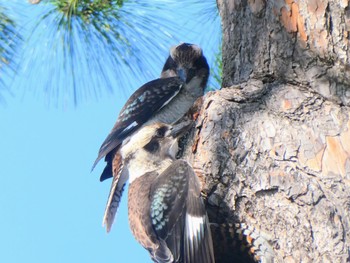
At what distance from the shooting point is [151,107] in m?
3.11

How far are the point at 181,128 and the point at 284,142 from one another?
1.85 feet

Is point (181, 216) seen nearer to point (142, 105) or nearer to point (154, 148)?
point (154, 148)

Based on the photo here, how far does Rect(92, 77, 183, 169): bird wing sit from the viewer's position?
304 centimetres

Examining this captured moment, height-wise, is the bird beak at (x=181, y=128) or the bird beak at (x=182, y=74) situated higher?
the bird beak at (x=181, y=128)

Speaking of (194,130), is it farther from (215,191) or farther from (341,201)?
(341,201)

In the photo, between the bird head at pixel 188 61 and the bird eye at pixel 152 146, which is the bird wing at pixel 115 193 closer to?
the bird eye at pixel 152 146

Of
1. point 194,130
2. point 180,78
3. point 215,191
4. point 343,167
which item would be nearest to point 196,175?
Result: point 215,191

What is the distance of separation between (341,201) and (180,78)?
1.47 m

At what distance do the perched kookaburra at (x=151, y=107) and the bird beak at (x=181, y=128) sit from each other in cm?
29

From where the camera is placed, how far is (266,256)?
7.13 feet

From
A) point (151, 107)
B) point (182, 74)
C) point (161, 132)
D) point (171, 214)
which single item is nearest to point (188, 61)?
point (182, 74)

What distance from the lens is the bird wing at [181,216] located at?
7.39 ft

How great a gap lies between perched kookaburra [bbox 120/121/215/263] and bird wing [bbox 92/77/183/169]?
1.22 feet

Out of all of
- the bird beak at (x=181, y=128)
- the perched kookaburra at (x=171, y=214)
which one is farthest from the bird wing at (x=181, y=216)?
the bird beak at (x=181, y=128)
